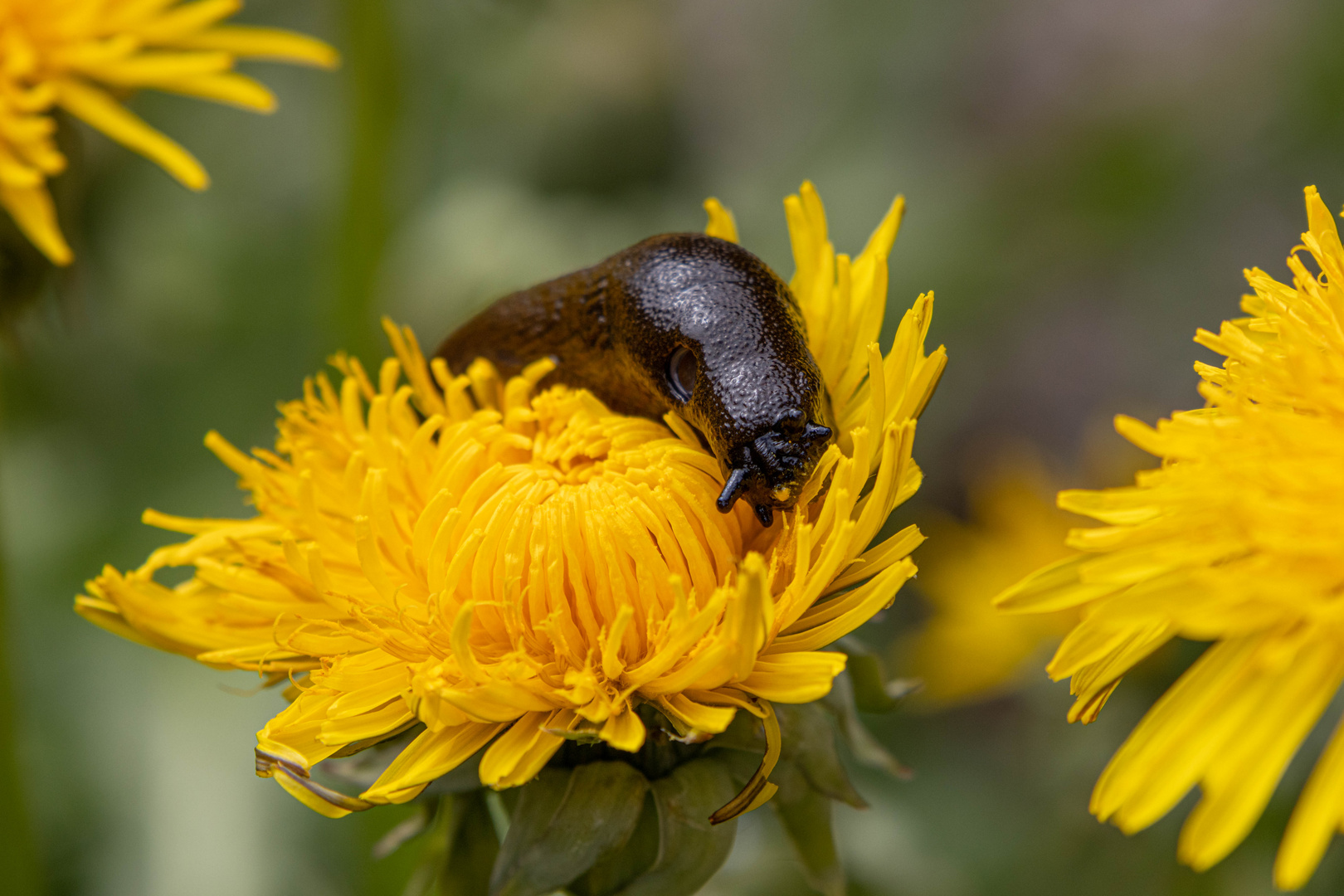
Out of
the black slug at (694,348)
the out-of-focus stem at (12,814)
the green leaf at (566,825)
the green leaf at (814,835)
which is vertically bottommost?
the out-of-focus stem at (12,814)

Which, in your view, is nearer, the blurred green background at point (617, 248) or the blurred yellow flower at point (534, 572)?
the blurred yellow flower at point (534, 572)

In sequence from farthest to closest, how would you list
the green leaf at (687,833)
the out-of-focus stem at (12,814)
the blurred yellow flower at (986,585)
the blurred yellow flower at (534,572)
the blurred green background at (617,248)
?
the blurred yellow flower at (986,585) → the blurred green background at (617,248) → the out-of-focus stem at (12,814) → the green leaf at (687,833) → the blurred yellow flower at (534,572)

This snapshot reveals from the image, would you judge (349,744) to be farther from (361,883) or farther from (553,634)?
(361,883)

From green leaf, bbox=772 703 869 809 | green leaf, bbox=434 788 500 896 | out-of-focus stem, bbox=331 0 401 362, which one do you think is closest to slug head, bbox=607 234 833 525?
green leaf, bbox=772 703 869 809

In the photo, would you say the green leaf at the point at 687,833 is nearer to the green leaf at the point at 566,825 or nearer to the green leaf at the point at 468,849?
the green leaf at the point at 566,825

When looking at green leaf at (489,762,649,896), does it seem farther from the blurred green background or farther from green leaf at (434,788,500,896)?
the blurred green background

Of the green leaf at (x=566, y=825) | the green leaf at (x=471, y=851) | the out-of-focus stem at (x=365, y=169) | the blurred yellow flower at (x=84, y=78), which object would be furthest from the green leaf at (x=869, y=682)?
the out-of-focus stem at (x=365, y=169)

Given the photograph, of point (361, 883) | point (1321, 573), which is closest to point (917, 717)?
point (361, 883)
